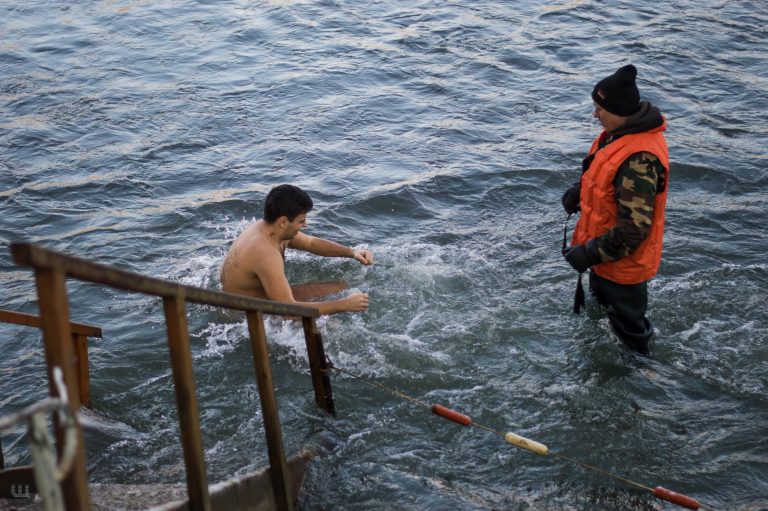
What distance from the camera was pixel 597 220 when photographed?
6465 mm

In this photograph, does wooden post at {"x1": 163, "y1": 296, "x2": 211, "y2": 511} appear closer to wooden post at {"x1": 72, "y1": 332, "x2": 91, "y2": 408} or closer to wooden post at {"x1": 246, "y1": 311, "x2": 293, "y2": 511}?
wooden post at {"x1": 246, "y1": 311, "x2": 293, "y2": 511}

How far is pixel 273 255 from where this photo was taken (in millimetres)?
6926

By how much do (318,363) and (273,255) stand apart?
1.30 metres

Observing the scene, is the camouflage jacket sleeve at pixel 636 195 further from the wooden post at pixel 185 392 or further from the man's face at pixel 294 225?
the wooden post at pixel 185 392

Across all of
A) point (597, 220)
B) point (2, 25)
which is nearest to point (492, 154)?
point (597, 220)

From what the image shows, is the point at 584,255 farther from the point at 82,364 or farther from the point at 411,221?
the point at 411,221

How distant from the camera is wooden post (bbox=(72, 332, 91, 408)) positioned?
591 centimetres

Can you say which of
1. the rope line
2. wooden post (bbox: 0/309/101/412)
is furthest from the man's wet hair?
wooden post (bbox: 0/309/101/412)

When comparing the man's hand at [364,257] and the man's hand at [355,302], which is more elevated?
the man's hand at [355,302]

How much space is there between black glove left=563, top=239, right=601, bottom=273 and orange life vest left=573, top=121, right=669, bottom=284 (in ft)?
0.51

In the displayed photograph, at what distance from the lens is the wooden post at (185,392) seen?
393 centimetres

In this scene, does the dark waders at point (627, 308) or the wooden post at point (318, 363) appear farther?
the dark waders at point (627, 308)

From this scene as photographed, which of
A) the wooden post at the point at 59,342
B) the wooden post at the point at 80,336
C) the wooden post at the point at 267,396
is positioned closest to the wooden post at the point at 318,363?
the wooden post at the point at 267,396

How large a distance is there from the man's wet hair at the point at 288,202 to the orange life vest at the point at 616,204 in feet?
7.03
